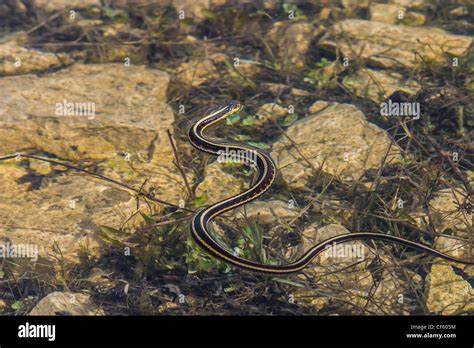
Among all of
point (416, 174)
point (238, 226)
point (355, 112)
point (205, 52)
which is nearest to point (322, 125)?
point (355, 112)

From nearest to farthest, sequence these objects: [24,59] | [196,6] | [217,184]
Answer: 1. [217,184]
2. [24,59]
3. [196,6]

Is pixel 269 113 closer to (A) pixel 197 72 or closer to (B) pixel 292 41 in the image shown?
(A) pixel 197 72

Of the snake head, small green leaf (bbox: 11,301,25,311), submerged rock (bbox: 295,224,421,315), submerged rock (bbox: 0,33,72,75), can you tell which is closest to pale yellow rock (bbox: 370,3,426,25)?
the snake head

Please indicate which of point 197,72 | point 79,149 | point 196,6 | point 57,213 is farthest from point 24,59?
point 57,213

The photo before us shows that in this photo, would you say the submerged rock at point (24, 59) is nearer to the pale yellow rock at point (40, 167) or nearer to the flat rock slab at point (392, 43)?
the pale yellow rock at point (40, 167)

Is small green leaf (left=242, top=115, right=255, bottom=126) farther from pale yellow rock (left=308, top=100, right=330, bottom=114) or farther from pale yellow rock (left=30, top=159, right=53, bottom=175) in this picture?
pale yellow rock (left=30, top=159, right=53, bottom=175)

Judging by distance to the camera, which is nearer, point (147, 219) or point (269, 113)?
point (147, 219)
